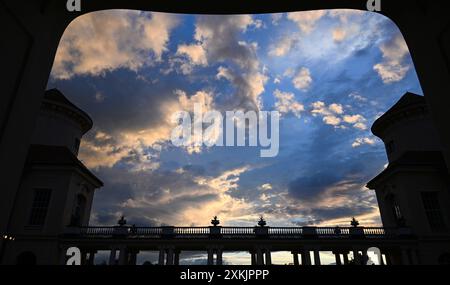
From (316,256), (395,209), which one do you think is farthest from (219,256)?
(395,209)

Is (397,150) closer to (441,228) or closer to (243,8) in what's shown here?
(441,228)

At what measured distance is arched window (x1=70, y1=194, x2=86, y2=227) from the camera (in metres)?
26.1

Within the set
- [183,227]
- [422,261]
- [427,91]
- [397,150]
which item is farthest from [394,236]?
[427,91]

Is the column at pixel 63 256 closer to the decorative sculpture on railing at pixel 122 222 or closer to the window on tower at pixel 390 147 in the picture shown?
the decorative sculpture on railing at pixel 122 222

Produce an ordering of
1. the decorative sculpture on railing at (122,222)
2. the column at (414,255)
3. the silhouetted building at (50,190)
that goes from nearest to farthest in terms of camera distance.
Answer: the silhouetted building at (50,190) → the column at (414,255) → the decorative sculpture on railing at (122,222)

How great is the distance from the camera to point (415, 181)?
Result: 25.3m

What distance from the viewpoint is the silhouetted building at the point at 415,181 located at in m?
23.8

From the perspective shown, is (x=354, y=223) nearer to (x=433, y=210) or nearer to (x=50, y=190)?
(x=433, y=210)

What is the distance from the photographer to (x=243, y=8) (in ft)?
19.9

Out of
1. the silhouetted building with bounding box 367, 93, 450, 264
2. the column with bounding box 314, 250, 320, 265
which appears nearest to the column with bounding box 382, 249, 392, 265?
the silhouetted building with bounding box 367, 93, 450, 264

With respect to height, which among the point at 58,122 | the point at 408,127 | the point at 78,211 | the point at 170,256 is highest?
the point at 58,122

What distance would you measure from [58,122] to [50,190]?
8052mm

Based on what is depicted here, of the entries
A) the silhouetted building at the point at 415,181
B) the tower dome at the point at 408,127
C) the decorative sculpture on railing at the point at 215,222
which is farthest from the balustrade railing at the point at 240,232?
the tower dome at the point at 408,127
